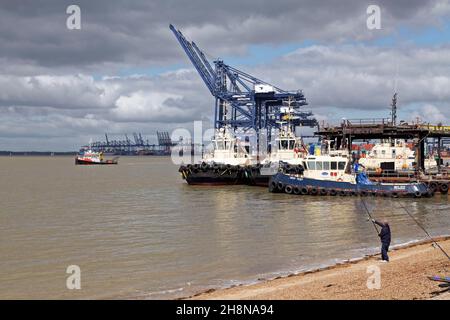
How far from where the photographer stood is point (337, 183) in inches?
1730

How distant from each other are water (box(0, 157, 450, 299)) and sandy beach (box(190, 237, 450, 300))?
1.51 meters

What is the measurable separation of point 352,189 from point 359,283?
2964 centimetres

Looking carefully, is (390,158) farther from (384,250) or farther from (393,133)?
(384,250)

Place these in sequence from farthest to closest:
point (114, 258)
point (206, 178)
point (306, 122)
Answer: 1. point (306, 122)
2. point (206, 178)
3. point (114, 258)

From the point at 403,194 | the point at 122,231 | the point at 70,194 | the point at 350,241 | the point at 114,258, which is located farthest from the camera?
the point at 70,194

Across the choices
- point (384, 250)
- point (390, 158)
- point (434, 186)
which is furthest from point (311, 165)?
point (384, 250)

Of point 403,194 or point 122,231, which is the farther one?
point 403,194

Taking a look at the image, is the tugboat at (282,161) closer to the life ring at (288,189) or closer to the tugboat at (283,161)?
the tugboat at (283,161)

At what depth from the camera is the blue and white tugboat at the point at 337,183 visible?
1702 inches

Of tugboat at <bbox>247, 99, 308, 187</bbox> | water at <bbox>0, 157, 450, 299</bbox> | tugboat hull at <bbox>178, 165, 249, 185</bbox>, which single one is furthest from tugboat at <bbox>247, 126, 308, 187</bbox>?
water at <bbox>0, 157, 450, 299</bbox>

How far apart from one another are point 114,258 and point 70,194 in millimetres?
32326

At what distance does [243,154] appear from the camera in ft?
220

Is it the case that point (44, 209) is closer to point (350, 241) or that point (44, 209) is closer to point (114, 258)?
point (114, 258)
